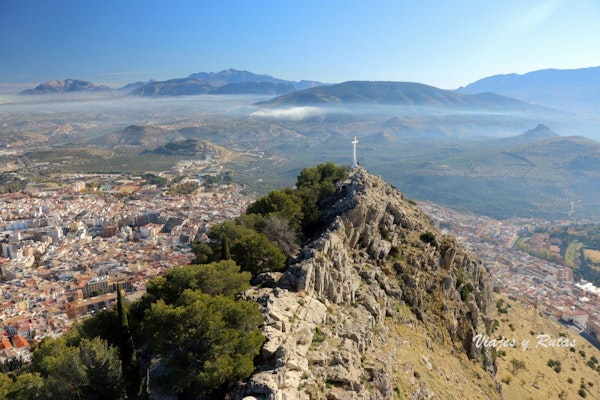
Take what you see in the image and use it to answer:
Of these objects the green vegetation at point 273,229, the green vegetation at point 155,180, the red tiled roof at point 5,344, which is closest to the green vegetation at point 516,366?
the green vegetation at point 273,229

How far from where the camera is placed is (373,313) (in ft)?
56.0

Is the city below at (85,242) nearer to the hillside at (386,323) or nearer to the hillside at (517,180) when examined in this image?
the hillside at (386,323)

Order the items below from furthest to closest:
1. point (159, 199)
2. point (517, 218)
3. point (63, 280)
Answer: point (517, 218) → point (159, 199) → point (63, 280)

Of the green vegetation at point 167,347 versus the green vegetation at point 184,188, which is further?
the green vegetation at point 184,188

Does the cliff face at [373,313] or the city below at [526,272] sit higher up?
the cliff face at [373,313]

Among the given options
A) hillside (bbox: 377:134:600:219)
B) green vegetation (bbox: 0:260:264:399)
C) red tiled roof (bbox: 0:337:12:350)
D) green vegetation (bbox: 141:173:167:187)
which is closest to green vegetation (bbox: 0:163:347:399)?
green vegetation (bbox: 0:260:264:399)

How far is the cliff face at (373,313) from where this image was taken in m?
11.5

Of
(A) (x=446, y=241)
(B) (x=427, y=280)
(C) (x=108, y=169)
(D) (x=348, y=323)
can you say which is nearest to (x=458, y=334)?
(B) (x=427, y=280)

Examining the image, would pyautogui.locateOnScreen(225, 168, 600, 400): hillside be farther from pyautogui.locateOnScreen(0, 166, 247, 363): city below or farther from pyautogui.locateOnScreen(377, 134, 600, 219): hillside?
pyautogui.locateOnScreen(377, 134, 600, 219): hillside

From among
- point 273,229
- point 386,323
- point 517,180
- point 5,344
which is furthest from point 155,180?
point 517,180

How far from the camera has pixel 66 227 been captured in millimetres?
70125

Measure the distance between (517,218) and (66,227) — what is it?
339 feet

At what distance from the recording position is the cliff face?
11.5 metres

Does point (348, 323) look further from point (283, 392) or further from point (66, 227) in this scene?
point (66, 227)
